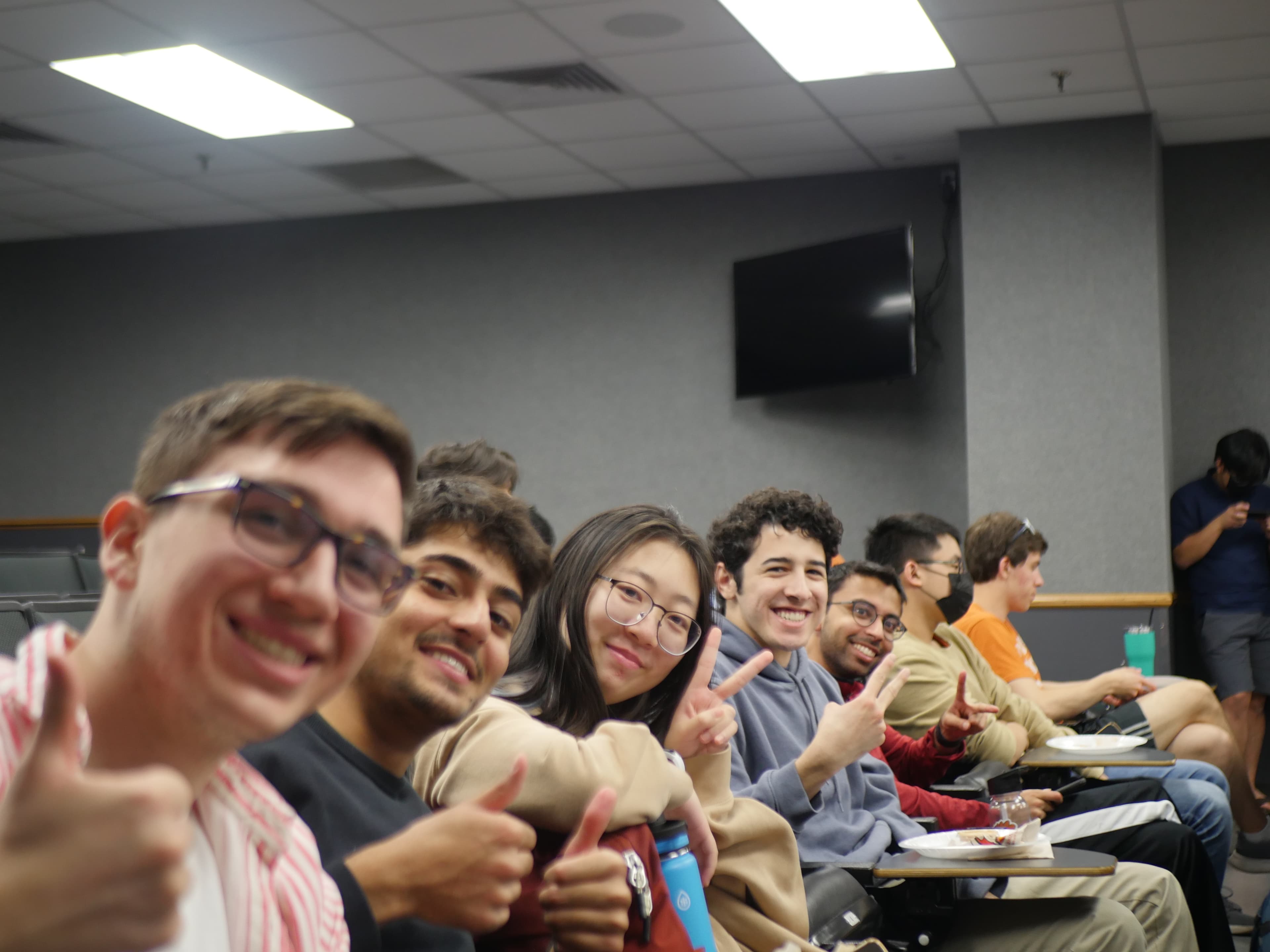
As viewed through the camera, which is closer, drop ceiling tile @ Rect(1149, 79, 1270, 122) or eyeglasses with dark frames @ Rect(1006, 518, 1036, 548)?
eyeglasses with dark frames @ Rect(1006, 518, 1036, 548)

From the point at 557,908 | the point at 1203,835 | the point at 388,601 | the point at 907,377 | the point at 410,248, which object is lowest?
the point at 1203,835

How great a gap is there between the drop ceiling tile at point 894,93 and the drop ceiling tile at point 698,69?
28 cm

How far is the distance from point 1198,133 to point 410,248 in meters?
4.24

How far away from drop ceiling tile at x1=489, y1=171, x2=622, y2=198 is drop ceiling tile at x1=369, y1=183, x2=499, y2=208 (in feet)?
0.40

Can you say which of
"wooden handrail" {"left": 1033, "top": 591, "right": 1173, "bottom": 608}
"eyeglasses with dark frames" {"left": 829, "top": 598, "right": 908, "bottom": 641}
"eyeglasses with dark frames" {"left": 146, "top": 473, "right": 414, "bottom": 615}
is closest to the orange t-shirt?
"eyeglasses with dark frames" {"left": 829, "top": 598, "right": 908, "bottom": 641}

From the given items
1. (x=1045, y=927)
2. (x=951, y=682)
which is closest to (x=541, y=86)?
(x=951, y=682)

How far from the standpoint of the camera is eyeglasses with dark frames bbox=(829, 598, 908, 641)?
3203mm

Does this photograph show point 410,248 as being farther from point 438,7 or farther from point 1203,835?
point 1203,835

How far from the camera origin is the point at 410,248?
23.8 feet

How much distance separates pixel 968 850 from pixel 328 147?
4.87m

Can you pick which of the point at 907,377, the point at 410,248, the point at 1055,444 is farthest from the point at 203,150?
the point at 1055,444

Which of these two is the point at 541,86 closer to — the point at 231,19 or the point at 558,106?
the point at 558,106

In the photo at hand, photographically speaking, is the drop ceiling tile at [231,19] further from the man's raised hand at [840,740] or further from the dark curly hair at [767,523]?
the man's raised hand at [840,740]

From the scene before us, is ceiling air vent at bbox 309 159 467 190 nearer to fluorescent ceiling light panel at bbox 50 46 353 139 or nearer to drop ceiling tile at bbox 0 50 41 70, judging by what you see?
fluorescent ceiling light panel at bbox 50 46 353 139
